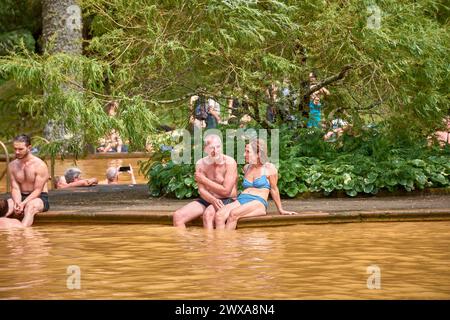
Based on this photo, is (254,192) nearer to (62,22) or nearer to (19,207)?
(19,207)

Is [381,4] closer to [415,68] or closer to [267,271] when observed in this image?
[415,68]

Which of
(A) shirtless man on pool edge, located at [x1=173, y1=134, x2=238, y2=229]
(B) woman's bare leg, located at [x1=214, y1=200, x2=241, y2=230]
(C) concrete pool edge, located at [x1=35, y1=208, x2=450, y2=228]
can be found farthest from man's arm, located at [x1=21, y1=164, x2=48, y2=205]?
A: (B) woman's bare leg, located at [x1=214, y1=200, x2=241, y2=230]

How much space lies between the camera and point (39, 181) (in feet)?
53.1

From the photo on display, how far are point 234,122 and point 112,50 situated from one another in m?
2.46

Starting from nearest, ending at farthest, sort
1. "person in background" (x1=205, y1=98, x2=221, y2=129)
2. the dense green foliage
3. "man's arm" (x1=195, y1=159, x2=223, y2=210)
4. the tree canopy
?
"man's arm" (x1=195, y1=159, x2=223, y2=210)
the tree canopy
the dense green foliage
"person in background" (x1=205, y1=98, x2=221, y2=129)

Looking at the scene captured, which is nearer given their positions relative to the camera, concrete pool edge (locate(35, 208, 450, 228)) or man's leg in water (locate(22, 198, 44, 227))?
concrete pool edge (locate(35, 208, 450, 228))

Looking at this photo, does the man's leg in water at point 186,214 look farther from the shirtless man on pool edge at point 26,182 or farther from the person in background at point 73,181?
the person in background at point 73,181

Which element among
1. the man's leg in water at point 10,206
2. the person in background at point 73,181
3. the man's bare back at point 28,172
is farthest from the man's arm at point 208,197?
the person in background at point 73,181

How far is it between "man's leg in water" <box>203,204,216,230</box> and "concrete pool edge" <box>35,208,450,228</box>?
0.25 meters

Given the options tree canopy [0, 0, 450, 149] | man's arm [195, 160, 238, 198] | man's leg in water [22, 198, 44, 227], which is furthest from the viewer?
tree canopy [0, 0, 450, 149]

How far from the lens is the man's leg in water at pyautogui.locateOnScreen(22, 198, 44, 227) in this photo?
50.6 ft

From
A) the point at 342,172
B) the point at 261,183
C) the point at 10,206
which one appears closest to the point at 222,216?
the point at 261,183

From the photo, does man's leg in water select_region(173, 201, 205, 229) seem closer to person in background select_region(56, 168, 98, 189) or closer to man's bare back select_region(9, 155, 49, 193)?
man's bare back select_region(9, 155, 49, 193)
